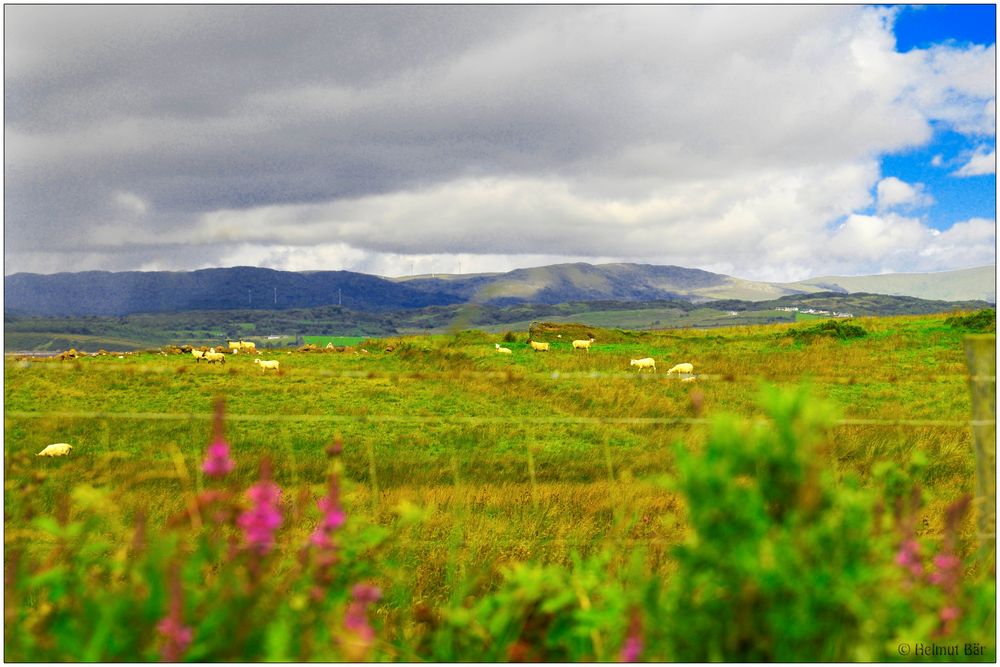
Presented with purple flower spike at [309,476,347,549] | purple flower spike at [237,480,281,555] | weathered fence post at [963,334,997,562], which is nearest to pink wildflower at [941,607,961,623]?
weathered fence post at [963,334,997,562]

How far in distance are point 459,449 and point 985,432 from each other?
9568 mm

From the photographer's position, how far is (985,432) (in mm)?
4188

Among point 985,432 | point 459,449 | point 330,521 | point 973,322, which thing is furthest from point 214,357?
point 973,322

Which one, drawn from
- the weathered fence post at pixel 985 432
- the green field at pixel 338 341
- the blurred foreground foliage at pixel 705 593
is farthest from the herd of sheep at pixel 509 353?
the blurred foreground foliage at pixel 705 593

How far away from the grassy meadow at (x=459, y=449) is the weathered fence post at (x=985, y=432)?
1.02ft

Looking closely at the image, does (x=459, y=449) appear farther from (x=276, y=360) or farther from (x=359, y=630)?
(x=276, y=360)

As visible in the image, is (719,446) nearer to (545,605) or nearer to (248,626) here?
(545,605)

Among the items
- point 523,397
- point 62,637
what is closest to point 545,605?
point 62,637

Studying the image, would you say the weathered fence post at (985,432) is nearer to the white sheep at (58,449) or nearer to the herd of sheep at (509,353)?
the white sheep at (58,449)

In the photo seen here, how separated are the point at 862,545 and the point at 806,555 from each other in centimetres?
20

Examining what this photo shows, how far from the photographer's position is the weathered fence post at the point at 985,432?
4117 mm

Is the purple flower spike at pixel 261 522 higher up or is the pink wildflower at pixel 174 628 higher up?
the purple flower spike at pixel 261 522

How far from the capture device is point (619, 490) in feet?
29.3

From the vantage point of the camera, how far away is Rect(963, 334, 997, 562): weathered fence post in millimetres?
4117
